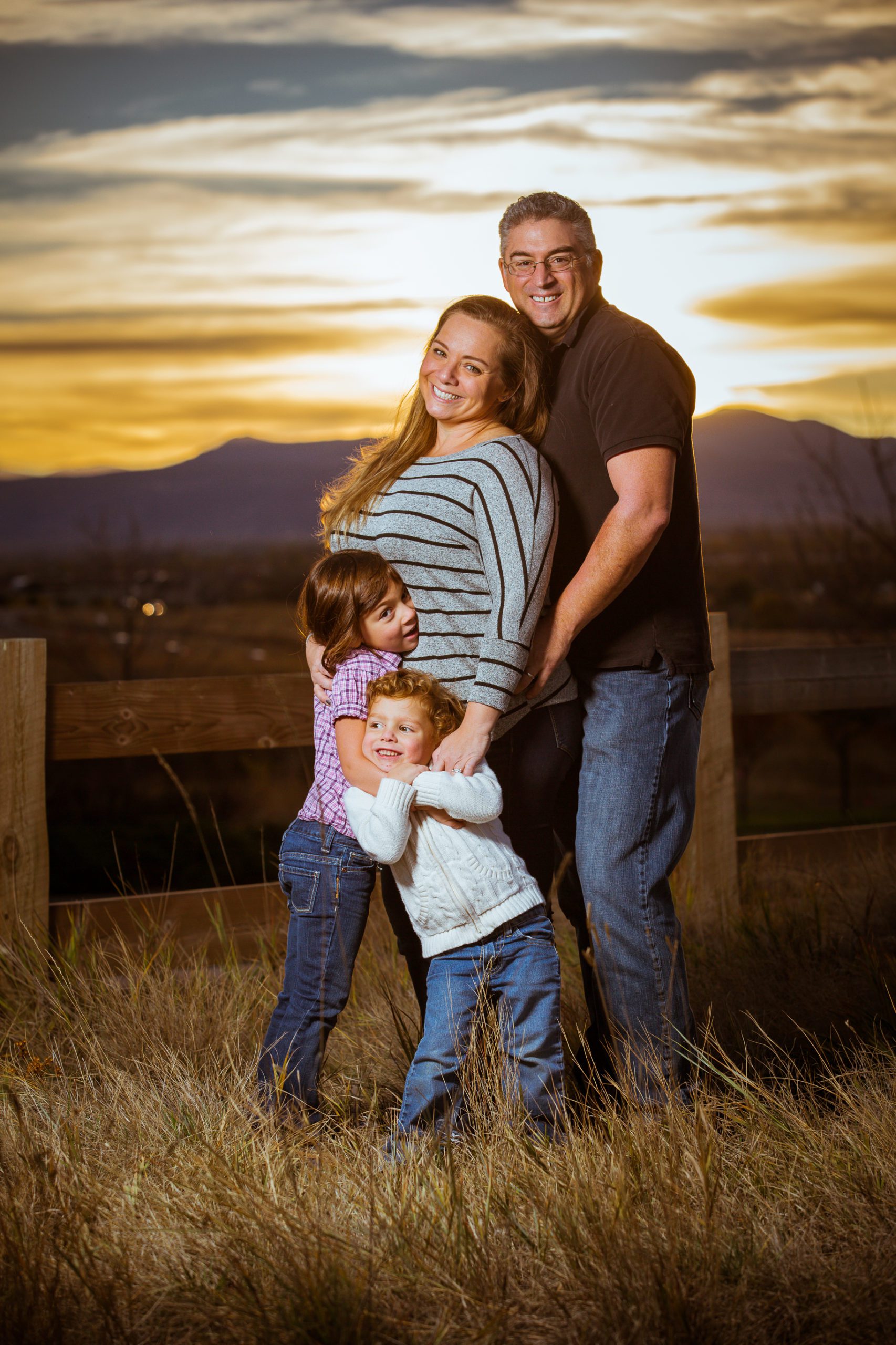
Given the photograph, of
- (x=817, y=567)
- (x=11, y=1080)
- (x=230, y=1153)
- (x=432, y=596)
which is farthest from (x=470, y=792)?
(x=817, y=567)

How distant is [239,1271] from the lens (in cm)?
200

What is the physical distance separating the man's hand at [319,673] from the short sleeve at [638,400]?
2.46 feet

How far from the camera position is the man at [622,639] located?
2500 mm

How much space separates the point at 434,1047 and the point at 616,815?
639 mm

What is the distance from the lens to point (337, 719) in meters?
2.43

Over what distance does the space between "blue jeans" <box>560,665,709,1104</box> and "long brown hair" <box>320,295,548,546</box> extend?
0.63m

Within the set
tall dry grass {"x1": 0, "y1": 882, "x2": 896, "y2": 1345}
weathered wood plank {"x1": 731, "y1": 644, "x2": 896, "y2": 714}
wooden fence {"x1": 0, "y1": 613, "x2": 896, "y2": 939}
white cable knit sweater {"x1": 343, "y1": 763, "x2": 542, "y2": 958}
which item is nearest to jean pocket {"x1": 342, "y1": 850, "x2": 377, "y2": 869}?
white cable knit sweater {"x1": 343, "y1": 763, "x2": 542, "y2": 958}

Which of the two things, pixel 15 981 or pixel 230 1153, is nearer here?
pixel 230 1153

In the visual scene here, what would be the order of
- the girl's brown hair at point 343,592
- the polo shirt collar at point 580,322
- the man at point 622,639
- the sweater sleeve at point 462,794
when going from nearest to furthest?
the sweater sleeve at point 462,794, the girl's brown hair at point 343,592, the man at point 622,639, the polo shirt collar at point 580,322

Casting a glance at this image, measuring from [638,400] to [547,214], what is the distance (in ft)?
1.57

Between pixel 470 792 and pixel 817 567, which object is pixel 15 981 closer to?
pixel 470 792

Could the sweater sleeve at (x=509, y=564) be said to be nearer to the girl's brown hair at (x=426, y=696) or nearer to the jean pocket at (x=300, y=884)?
the girl's brown hair at (x=426, y=696)

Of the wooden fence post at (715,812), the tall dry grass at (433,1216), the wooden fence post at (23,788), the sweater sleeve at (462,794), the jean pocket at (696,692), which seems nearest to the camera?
the tall dry grass at (433,1216)

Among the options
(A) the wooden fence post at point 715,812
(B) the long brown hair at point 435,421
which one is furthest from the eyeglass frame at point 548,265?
(A) the wooden fence post at point 715,812
